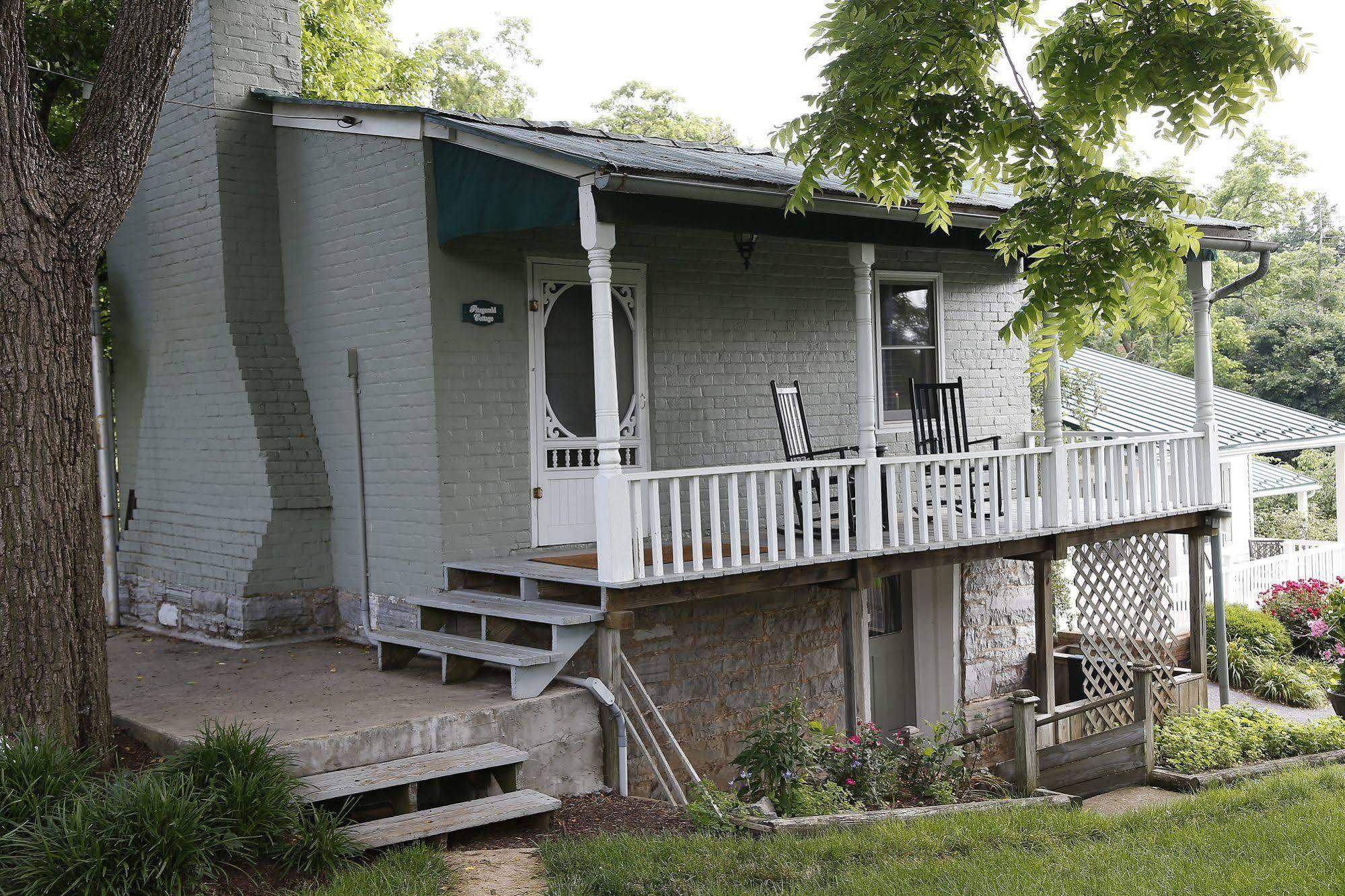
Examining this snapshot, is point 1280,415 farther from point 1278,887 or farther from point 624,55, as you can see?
point 624,55

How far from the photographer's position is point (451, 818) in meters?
5.79

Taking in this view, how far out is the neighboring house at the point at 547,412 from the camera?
7723 millimetres

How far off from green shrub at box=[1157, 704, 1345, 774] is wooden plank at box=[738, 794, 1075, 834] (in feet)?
8.08

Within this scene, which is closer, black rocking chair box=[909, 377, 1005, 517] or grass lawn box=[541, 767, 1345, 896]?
grass lawn box=[541, 767, 1345, 896]

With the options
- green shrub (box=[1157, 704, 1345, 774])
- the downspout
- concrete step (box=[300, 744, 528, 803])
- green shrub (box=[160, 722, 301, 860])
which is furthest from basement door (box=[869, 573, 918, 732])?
green shrub (box=[160, 722, 301, 860])

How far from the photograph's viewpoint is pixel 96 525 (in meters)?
6.07

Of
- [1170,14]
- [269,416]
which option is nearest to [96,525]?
[269,416]

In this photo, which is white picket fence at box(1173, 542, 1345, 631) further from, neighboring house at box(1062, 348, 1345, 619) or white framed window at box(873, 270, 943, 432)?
white framed window at box(873, 270, 943, 432)

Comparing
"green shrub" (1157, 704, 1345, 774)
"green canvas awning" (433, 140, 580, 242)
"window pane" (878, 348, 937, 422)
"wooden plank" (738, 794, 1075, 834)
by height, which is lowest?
"green shrub" (1157, 704, 1345, 774)

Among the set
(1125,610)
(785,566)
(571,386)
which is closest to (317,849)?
(785,566)

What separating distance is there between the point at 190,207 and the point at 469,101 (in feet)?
83.8

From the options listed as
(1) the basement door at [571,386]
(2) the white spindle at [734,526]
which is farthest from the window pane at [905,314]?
(2) the white spindle at [734,526]

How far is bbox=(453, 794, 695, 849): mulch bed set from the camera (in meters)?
5.91

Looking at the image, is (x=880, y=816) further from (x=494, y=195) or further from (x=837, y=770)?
(x=494, y=195)
